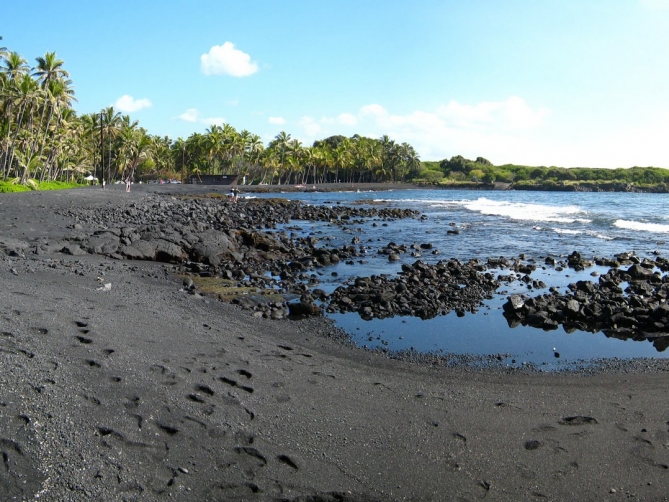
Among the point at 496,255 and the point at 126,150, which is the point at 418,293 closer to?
the point at 496,255

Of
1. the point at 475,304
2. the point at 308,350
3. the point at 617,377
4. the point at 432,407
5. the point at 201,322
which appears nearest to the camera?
the point at 432,407

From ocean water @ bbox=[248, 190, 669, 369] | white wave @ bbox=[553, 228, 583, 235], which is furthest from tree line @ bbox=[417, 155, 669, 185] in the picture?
white wave @ bbox=[553, 228, 583, 235]

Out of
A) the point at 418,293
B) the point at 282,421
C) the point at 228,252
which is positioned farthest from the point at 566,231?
the point at 282,421

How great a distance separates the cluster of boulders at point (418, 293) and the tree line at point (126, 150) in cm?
4321

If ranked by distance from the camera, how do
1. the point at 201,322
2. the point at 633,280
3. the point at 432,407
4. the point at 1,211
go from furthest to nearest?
the point at 1,211 → the point at 633,280 → the point at 201,322 → the point at 432,407

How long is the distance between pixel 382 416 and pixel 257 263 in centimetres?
1338

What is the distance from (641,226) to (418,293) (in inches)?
1278

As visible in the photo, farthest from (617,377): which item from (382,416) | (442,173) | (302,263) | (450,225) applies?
(442,173)

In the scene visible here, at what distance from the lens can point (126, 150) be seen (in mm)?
86500

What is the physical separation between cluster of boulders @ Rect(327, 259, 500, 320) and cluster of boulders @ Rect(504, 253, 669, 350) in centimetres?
145

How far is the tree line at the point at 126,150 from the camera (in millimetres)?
52469

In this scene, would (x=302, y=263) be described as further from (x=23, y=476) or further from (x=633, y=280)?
(x=23, y=476)

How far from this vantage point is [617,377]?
9.23 m

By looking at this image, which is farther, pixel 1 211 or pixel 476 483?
pixel 1 211
